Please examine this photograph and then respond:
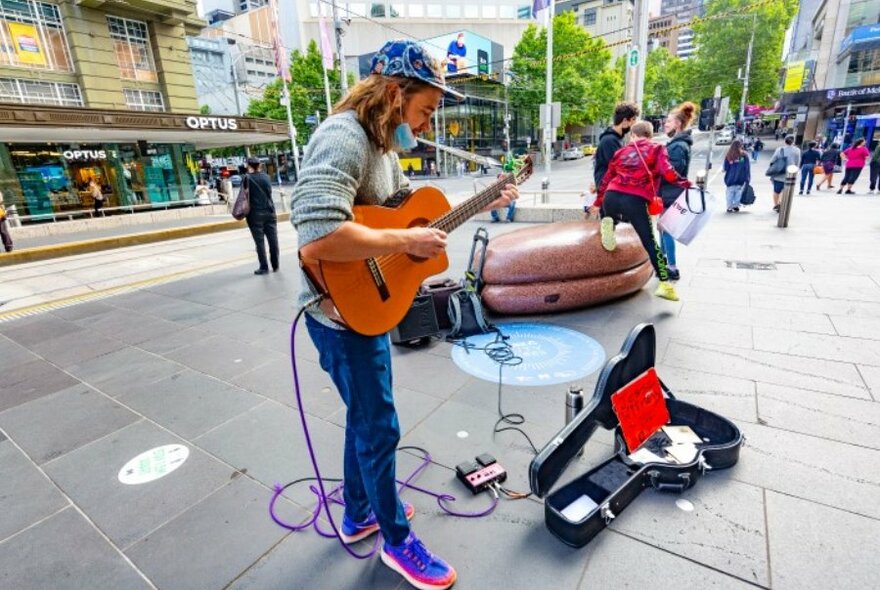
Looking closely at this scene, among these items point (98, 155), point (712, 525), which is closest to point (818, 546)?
point (712, 525)

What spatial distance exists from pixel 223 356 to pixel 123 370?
3.01 feet

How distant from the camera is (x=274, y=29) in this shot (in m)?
18.7

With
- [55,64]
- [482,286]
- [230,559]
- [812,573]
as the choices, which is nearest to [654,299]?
[482,286]

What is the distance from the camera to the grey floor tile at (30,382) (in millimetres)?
3893

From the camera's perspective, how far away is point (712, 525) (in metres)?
2.16

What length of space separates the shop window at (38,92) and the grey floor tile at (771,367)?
22728 mm

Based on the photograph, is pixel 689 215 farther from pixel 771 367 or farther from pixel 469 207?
pixel 469 207

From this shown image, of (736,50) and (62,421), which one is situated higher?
(736,50)

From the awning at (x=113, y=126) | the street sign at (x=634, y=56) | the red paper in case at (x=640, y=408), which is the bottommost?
the red paper in case at (x=640, y=408)

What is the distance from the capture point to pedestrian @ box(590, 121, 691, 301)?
4859mm

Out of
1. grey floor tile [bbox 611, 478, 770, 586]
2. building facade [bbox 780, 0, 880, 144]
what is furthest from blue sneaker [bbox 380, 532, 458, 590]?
building facade [bbox 780, 0, 880, 144]

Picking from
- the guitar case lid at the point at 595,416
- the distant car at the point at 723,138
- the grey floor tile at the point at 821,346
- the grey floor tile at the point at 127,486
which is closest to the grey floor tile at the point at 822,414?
the grey floor tile at the point at 821,346

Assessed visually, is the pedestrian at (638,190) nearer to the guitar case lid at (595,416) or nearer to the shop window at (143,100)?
the guitar case lid at (595,416)

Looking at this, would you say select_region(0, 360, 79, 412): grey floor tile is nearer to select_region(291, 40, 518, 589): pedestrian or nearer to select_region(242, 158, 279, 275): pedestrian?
select_region(291, 40, 518, 589): pedestrian
